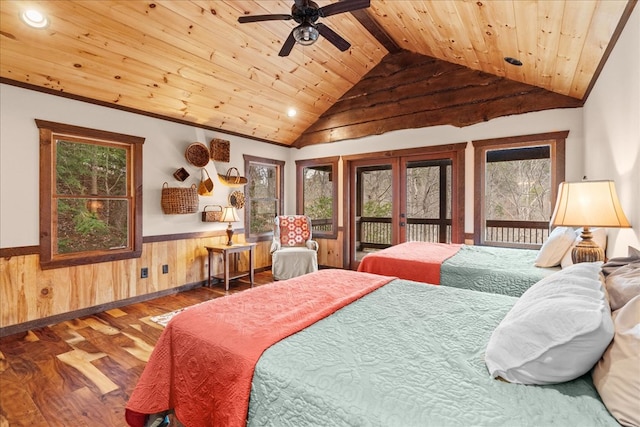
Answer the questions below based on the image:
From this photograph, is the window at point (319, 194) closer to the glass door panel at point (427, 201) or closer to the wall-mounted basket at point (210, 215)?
the glass door panel at point (427, 201)

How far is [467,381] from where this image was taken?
1.00 metres

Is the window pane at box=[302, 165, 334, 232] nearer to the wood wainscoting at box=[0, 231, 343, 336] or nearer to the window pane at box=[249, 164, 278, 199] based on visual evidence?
the window pane at box=[249, 164, 278, 199]

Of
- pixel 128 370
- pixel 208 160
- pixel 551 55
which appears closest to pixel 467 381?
pixel 128 370

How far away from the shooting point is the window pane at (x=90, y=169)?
365cm

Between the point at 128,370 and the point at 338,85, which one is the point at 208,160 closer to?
the point at 338,85

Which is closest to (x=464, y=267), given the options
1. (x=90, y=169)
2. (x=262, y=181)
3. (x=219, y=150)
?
(x=219, y=150)

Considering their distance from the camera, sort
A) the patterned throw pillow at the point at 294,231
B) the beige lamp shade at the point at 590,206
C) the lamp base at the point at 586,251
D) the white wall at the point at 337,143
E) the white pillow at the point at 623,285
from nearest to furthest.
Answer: the white pillow at the point at 623,285 < the beige lamp shade at the point at 590,206 < the white wall at the point at 337,143 < the lamp base at the point at 586,251 < the patterned throw pillow at the point at 294,231

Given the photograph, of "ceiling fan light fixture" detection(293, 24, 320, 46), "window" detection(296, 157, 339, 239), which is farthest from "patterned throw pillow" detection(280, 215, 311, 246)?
"ceiling fan light fixture" detection(293, 24, 320, 46)

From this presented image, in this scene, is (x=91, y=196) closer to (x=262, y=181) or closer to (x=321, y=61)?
(x=262, y=181)

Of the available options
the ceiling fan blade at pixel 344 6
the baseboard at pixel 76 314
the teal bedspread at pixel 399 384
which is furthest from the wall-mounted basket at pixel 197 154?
the teal bedspread at pixel 399 384

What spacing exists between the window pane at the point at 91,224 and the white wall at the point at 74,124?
11.2 inches

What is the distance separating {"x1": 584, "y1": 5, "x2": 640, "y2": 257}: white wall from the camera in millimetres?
1952

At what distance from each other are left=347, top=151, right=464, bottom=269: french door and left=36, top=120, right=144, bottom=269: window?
3237 mm

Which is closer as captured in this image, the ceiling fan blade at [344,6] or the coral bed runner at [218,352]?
the coral bed runner at [218,352]
